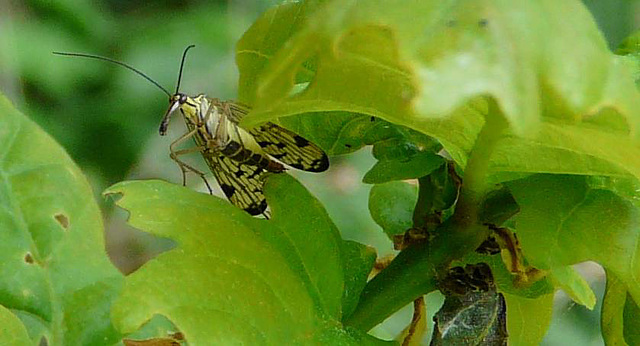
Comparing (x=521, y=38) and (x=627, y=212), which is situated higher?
(x=521, y=38)

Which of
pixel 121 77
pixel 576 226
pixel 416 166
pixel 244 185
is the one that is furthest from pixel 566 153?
pixel 121 77

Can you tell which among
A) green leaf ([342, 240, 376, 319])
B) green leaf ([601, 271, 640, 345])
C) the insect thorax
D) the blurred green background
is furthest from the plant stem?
the blurred green background

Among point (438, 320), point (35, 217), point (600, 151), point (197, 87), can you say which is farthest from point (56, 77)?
point (600, 151)

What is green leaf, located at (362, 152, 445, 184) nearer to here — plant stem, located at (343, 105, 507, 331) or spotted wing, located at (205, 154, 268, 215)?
plant stem, located at (343, 105, 507, 331)

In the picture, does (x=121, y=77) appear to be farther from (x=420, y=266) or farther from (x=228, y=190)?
(x=420, y=266)

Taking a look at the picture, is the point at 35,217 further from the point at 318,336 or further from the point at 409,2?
the point at 409,2
